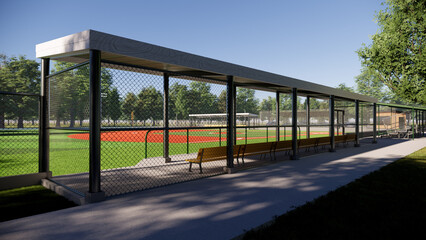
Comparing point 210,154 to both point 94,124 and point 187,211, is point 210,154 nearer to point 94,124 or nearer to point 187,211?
point 187,211

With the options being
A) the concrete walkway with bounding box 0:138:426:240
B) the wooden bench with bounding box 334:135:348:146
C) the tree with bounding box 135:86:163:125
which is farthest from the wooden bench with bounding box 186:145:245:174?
the wooden bench with bounding box 334:135:348:146

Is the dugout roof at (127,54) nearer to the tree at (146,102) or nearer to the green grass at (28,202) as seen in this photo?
the green grass at (28,202)

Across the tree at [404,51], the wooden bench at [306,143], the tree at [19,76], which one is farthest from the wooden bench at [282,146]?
the tree at [19,76]

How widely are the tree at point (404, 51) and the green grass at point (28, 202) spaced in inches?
927

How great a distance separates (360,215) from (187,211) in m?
2.91

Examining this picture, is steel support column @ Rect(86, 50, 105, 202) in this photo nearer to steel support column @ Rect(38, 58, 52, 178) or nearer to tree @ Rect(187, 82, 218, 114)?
steel support column @ Rect(38, 58, 52, 178)

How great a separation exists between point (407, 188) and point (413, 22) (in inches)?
856

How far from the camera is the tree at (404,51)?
68.8ft

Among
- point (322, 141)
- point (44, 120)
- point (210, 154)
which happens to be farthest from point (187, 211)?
point (322, 141)

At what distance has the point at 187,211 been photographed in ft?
15.6

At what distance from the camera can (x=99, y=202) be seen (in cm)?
530

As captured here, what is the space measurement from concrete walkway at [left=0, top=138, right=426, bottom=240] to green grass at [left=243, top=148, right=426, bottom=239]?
1.14 ft

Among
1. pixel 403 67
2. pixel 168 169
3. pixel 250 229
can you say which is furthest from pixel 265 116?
pixel 250 229

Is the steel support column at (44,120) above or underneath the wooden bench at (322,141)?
above
